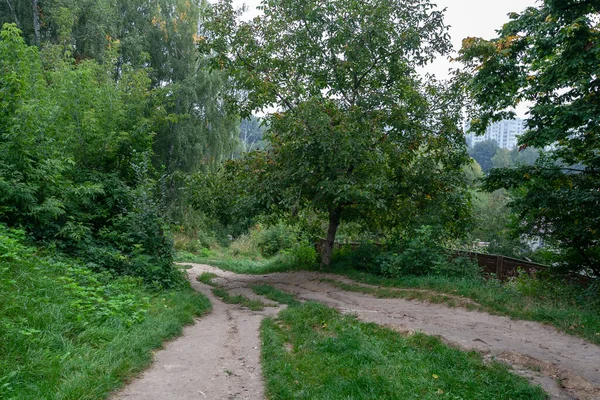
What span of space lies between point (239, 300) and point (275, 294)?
3.44 feet

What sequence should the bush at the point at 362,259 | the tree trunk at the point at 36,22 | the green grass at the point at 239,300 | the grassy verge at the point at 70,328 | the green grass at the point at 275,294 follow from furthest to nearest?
1. the tree trunk at the point at 36,22
2. the bush at the point at 362,259
3. the green grass at the point at 275,294
4. the green grass at the point at 239,300
5. the grassy verge at the point at 70,328

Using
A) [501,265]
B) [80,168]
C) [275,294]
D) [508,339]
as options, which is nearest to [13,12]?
[80,168]

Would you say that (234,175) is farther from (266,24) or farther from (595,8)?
(595,8)

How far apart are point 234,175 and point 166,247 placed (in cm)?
379

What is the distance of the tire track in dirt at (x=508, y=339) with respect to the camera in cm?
493

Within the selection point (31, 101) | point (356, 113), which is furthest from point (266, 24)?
point (31, 101)

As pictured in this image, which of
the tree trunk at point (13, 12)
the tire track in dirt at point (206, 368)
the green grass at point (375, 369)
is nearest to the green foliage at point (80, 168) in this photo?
the tire track in dirt at point (206, 368)

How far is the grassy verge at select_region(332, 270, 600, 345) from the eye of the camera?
6797 millimetres

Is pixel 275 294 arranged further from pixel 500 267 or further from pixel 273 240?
pixel 273 240

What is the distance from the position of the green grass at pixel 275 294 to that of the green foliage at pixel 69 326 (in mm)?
2781

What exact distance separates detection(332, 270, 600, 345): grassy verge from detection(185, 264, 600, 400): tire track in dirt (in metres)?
0.22

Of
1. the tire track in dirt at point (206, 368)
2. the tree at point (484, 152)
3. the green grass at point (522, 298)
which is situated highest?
the tree at point (484, 152)

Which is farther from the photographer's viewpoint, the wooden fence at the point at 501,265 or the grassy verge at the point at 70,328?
the wooden fence at the point at 501,265

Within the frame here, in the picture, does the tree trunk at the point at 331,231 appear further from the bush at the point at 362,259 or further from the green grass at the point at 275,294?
the green grass at the point at 275,294
